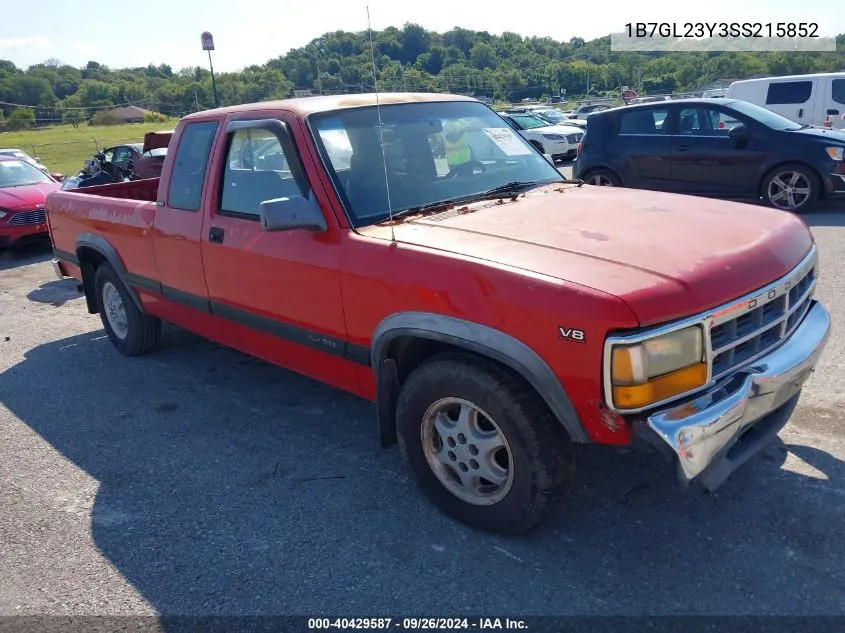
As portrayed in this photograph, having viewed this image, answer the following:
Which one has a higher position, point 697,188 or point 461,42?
point 461,42

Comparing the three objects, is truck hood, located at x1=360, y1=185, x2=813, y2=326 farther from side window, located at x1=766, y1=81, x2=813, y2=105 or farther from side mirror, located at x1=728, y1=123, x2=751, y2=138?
side window, located at x1=766, y1=81, x2=813, y2=105

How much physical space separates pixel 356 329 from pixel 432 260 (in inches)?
25.2

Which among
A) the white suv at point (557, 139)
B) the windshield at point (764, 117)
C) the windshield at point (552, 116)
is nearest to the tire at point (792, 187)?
the windshield at point (764, 117)

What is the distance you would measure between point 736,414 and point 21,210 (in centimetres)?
1114

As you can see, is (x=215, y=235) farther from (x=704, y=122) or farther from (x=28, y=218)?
(x=28, y=218)

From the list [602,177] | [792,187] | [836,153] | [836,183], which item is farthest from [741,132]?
[602,177]

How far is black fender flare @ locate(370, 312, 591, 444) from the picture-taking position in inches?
102

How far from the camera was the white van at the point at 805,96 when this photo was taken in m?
13.7

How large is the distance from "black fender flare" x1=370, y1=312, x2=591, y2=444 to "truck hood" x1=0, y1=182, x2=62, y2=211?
959 centimetres

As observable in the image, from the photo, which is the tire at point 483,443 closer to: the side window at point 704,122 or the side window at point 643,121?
the side window at point 704,122

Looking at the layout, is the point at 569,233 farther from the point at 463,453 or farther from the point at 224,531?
the point at 224,531

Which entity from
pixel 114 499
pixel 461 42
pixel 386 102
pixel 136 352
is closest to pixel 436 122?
pixel 386 102

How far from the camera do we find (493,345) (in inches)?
106

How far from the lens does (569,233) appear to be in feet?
10.1
